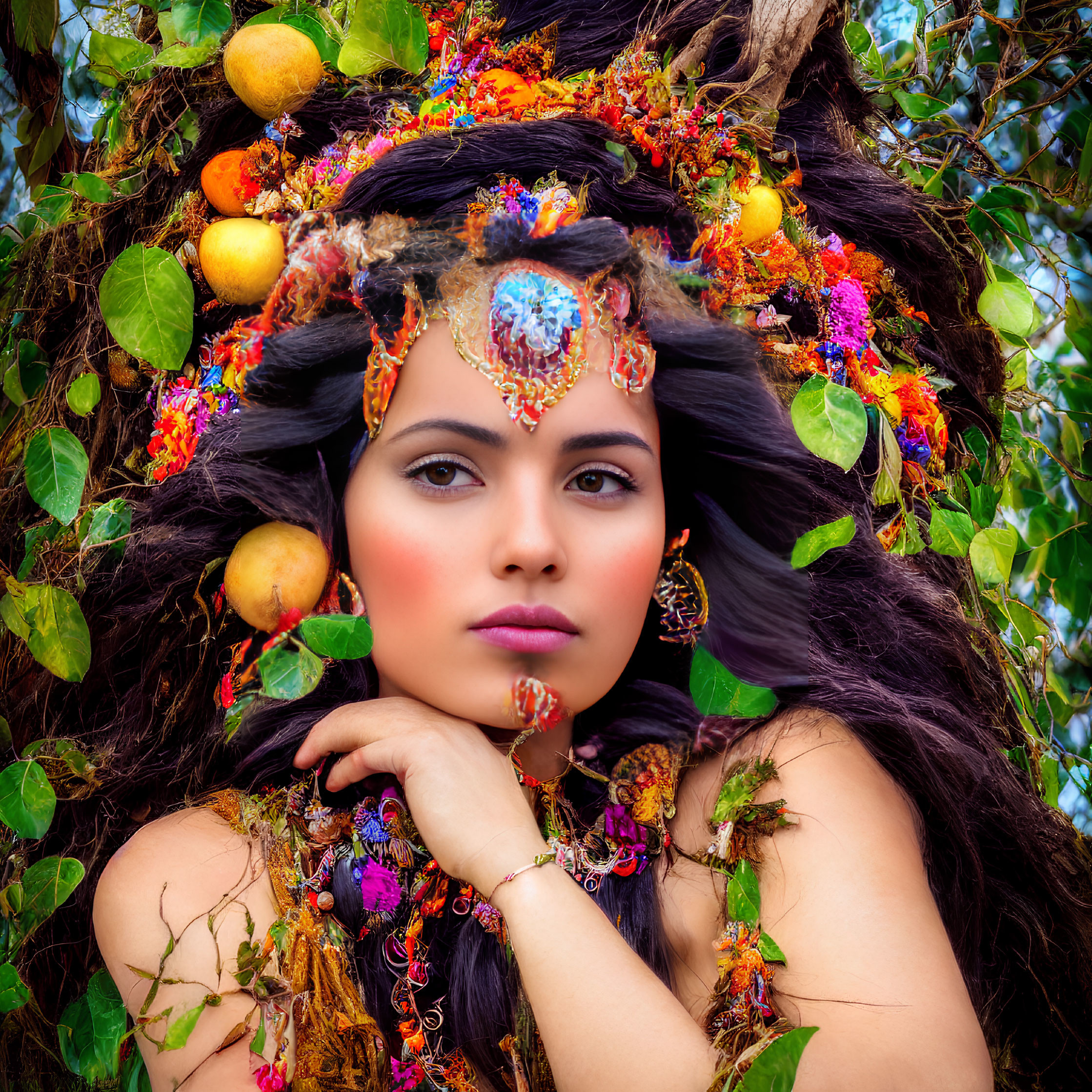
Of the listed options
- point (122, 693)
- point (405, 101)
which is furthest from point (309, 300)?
point (122, 693)

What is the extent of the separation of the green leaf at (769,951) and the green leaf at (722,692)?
1.36ft

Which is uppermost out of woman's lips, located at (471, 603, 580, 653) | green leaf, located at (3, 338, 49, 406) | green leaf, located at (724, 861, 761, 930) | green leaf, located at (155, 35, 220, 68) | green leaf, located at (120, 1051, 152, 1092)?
green leaf, located at (155, 35, 220, 68)

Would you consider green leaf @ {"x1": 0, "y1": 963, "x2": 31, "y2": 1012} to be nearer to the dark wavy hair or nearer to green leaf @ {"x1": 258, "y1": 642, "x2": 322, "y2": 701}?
the dark wavy hair

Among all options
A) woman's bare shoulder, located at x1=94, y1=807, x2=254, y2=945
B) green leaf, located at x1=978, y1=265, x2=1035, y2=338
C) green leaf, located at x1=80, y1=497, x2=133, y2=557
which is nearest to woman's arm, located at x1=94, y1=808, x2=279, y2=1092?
woman's bare shoulder, located at x1=94, y1=807, x2=254, y2=945

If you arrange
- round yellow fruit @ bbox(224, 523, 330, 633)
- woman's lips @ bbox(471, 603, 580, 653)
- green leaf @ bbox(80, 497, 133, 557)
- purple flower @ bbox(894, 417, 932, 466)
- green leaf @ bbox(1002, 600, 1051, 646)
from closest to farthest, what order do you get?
woman's lips @ bbox(471, 603, 580, 653) → round yellow fruit @ bbox(224, 523, 330, 633) → green leaf @ bbox(80, 497, 133, 557) → purple flower @ bbox(894, 417, 932, 466) → green leaf @ bbox(1002, 600, 1051, 646)

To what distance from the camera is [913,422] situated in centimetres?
201

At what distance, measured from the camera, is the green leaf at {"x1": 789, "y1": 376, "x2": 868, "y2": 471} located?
1621 mm

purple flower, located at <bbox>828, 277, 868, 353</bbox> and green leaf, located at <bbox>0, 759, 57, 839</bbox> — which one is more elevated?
purple flower, located at <bbox>828, 277, 868, 353</bbox>

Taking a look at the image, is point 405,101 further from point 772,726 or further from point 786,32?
point 772,726

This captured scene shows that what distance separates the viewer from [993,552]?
194 centimetres

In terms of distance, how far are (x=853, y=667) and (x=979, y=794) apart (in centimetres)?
32

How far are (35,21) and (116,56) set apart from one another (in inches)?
6.4

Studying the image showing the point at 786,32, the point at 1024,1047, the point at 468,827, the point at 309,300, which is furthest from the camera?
the point at 1024,1047

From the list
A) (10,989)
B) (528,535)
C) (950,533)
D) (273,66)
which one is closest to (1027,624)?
(950,533)
